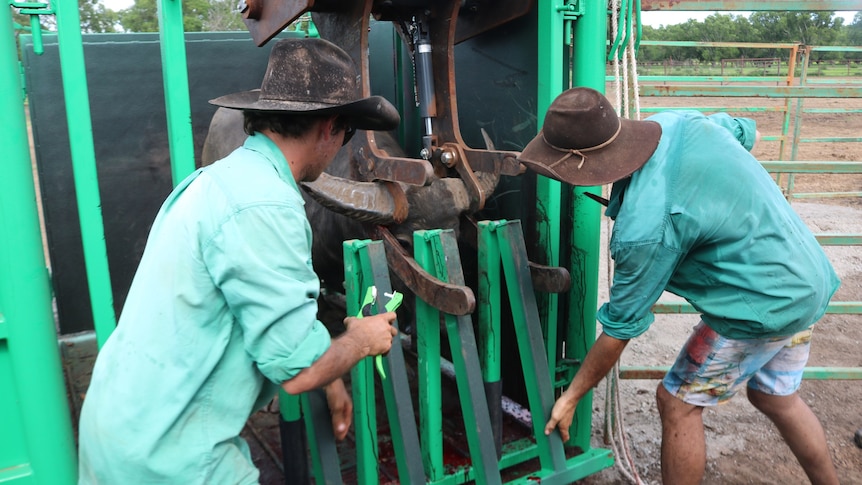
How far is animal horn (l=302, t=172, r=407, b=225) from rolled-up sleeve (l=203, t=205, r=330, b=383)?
1.13m

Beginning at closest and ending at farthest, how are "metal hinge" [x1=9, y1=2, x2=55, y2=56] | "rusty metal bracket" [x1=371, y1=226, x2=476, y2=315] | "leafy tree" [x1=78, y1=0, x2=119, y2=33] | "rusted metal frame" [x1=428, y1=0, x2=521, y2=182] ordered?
"metal hinge" [x1=9, y1=2, x2=55, y2=56] < "rusty metal bracket" [x1=371, y1=226, x2=476, y2=315] < "rusted metal frame" [x1=428, y1=0, x2=521, y2=182] < "leafy tree" [x1=78, y1=0, x2=119, y2=33]

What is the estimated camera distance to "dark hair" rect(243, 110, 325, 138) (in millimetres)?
1667

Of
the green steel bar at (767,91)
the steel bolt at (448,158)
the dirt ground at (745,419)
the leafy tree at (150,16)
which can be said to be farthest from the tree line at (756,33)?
the steel bolt at (448,158)

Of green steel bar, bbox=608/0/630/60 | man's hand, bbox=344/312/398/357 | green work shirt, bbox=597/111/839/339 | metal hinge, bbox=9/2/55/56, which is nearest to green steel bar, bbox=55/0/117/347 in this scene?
metal hinge, bbox=9/2/55/56

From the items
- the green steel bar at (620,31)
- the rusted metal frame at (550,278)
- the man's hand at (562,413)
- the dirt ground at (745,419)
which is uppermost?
the green steel bar at (620,31)

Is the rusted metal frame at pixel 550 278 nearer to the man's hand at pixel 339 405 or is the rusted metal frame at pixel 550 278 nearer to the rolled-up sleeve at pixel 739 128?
the rolled-up sleeve at pixel 739 128

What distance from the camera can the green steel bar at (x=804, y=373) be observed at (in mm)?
3273

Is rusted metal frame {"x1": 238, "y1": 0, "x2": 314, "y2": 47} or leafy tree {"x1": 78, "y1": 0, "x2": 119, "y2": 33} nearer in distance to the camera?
rusted metal frame {"x1": 238, "y1": 0, "x2": 314, "y2": 47}

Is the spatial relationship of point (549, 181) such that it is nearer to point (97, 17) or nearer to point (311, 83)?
point (311, 83)

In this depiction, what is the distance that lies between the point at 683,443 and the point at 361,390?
4.13 feet

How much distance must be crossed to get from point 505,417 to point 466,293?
1342mm

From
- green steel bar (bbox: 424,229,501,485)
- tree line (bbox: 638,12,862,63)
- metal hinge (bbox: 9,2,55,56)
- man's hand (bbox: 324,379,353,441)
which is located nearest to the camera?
metal hinge (bbox: 9,2,55,56)

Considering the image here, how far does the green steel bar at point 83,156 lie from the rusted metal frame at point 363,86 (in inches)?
43.2

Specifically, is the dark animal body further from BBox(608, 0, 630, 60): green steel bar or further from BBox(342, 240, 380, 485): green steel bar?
BBox(608, 0, 630, 60): green steel bar
